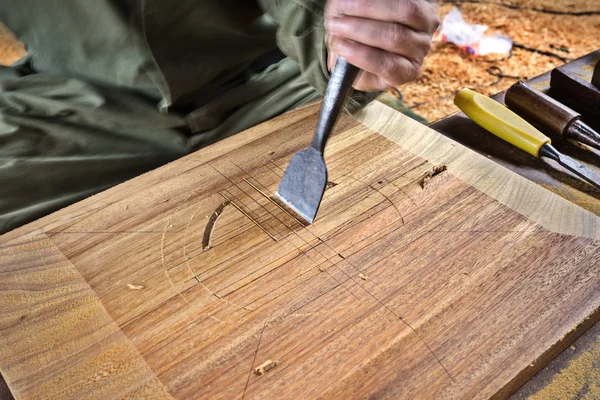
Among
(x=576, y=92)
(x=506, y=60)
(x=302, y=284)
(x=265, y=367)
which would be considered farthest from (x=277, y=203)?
(x=506, y=60)

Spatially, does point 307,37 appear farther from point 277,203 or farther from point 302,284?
point 302,284

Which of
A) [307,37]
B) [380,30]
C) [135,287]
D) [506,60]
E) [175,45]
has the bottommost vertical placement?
[506,60]

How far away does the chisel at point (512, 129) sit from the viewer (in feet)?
3.18

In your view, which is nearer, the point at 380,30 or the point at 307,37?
the point at 380,30

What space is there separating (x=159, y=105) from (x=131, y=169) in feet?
0.52

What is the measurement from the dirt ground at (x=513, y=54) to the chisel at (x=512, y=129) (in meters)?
1.22

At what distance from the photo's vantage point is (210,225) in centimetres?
85

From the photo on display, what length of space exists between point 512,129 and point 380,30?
44 cm

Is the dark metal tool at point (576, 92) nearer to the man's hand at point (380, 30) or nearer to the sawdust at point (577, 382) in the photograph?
the man's hand at point (380, 30)

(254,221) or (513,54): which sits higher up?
(254,221)

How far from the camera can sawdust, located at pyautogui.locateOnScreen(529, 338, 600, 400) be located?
673 millimetres

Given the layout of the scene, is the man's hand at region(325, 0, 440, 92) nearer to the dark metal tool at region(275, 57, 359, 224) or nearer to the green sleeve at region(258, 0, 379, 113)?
the dark metal tool at region(275, 57, 359, 224)

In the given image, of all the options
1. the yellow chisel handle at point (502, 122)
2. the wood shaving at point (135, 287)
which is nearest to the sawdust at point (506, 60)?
the yellow chisel handle at point (502, 122)

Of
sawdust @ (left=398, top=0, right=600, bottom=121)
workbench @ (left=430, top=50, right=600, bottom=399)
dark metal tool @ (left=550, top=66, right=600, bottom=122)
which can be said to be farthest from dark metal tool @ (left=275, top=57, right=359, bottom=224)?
sawdust @ (left=398, top=0, right=600, bottom=121)
